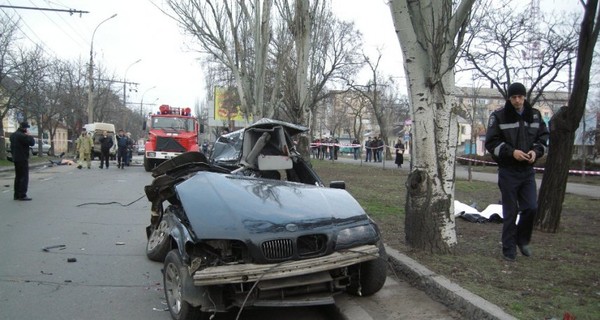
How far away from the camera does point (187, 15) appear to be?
22.7 metres

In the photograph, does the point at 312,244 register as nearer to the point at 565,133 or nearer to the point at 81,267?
the point at 81,267

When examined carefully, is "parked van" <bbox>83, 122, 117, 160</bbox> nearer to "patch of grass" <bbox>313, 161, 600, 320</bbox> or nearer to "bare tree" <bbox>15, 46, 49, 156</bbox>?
"bare tree" <bbox>15, 46, 49, 156</bbox>

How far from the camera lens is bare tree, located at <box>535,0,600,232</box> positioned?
7.01 meters

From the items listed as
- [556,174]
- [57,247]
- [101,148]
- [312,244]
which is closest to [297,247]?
[312,244]

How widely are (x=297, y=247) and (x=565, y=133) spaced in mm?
5119

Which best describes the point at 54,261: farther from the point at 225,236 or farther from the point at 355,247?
the point at 355,247

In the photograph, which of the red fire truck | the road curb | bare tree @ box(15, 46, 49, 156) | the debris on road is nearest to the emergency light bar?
the red fire truck

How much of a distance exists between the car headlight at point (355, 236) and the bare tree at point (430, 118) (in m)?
1.41

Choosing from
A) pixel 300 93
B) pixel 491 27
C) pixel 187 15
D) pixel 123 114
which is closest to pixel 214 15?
pixel 187 15

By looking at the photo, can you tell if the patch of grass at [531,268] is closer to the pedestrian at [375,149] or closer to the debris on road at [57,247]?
the debris on road at [57,247]

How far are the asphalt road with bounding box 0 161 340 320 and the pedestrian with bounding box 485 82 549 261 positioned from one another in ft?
7.71

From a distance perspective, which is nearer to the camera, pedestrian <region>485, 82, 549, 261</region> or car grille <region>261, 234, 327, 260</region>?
car grille <region>261, 234, 327, 260</region>

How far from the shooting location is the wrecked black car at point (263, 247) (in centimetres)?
374

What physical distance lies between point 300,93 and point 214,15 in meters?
6.52
